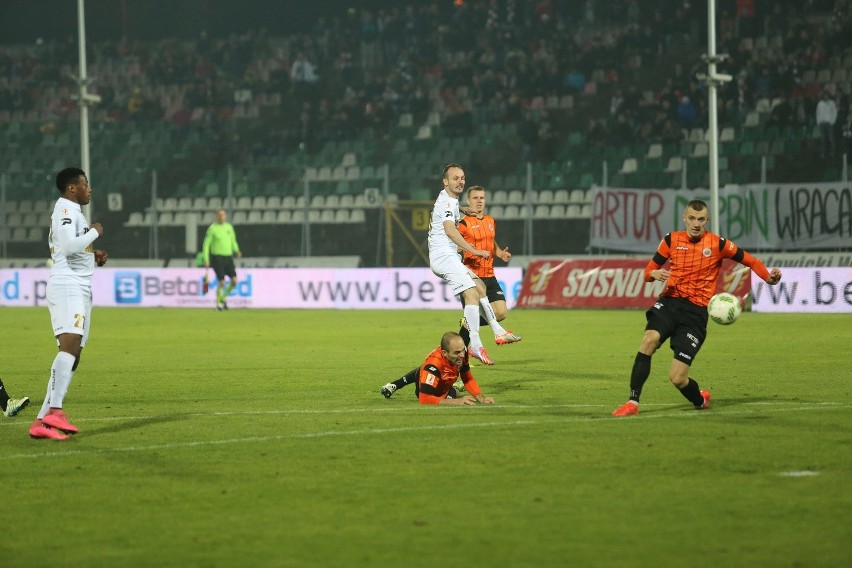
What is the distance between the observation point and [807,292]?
1043 inches

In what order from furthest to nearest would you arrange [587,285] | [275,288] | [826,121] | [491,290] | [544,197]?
[544,197] → [275,288] → [826,121] → [587,285] → [491,290]

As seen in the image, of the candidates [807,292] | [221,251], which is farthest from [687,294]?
[221,251]

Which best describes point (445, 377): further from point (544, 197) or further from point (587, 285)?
point (544, 197)

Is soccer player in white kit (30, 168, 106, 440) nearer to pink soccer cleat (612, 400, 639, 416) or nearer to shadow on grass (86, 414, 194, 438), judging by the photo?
shadow on grass (86, 414, 194, 438)

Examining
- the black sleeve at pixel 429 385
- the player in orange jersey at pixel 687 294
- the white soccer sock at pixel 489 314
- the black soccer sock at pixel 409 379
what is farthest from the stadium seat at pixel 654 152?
the black sleeve at pixel 429 385

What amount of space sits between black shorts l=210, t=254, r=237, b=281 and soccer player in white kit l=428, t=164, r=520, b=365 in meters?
16.1

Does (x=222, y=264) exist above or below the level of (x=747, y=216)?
below

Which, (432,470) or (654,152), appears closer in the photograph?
(432,470)

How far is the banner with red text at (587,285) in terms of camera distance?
94.5ft

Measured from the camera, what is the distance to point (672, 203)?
30.0 m

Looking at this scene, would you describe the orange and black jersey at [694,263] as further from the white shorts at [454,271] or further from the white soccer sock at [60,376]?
the white soccer sock at [60,376]

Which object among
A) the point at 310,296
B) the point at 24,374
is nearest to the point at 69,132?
the point at 310,296

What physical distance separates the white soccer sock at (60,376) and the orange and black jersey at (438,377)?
314cm

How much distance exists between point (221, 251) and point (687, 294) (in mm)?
20875
